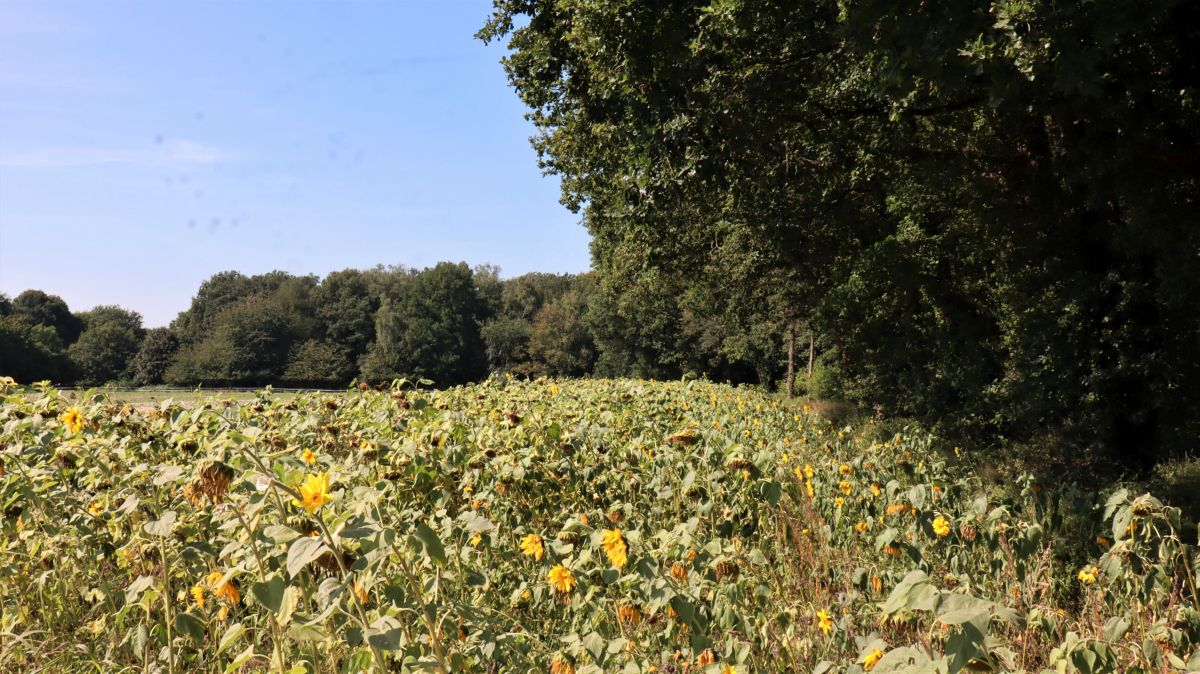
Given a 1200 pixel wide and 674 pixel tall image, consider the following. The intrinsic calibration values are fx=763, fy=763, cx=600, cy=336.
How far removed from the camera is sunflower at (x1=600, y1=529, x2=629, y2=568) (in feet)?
7.00

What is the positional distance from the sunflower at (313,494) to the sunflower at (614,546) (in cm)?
87

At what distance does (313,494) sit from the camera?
4.98 ft

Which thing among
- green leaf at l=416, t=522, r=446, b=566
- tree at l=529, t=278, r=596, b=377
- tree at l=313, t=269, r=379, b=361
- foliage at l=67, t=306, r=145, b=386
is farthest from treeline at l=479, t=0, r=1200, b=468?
foliage at l=67, t=306, r=145, b=386

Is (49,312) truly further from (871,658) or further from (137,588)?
(871,658)

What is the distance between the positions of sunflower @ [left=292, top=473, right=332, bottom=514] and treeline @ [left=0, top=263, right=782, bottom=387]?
47.2m

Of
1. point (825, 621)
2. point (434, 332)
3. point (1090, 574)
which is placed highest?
point (434, 332)

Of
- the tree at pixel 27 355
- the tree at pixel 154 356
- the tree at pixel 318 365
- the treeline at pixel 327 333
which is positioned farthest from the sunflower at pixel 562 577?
the tree at pixel 154 356

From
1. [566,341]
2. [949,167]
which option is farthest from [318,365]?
[949,167]

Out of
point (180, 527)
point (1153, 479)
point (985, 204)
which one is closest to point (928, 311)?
point (985, 204)

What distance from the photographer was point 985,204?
8609mm

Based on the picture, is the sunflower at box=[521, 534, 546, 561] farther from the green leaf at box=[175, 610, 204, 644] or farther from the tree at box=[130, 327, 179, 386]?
the tree at box=[130, 327, 179, 386]

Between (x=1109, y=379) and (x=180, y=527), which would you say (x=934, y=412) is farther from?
(x=180, y=527)

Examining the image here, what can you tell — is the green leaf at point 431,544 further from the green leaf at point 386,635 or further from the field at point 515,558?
the green leaf at point 386,635

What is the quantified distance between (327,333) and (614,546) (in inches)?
2730
